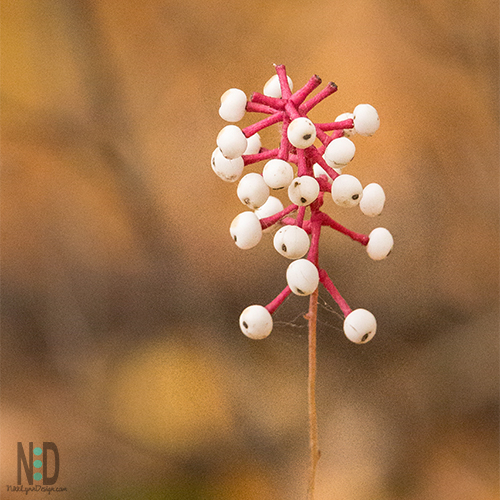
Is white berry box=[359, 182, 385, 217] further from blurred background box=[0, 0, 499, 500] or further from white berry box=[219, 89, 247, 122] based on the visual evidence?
blurred background box=[0, 0, 499, 500]

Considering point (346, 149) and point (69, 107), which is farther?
point (69, 107)

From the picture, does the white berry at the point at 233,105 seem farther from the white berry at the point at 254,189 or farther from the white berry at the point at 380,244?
the white berry at the point at 380,244

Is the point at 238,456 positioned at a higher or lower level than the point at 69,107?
lower

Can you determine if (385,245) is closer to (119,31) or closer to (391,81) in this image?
(391,81)

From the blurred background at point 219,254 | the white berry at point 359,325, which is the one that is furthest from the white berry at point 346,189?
the blurred background at point 219,254

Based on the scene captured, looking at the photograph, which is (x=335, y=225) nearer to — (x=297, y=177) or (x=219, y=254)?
(x=297, y=177)

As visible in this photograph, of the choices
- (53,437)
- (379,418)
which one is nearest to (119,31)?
(53,437)

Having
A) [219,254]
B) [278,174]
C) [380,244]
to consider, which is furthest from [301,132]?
[219,254]
